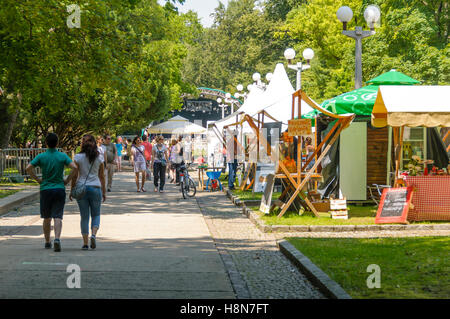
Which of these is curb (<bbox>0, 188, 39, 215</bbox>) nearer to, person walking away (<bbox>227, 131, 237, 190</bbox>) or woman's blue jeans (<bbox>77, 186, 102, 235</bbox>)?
woman's blue jeans (<bbox>77, 186, 102, 235</bbox>)

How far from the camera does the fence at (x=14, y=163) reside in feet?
79.2

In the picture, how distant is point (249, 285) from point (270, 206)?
6.51 m

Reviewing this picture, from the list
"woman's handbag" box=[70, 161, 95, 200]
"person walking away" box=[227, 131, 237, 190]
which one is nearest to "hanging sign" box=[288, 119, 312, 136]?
"woman's handbag" box=[70, 161, 95, 200]

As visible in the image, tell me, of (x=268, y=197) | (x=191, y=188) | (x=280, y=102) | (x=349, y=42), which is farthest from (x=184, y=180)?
(x=349, y=42)

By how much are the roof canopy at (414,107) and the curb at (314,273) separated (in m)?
4.08

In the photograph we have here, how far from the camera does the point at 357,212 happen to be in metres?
15.1

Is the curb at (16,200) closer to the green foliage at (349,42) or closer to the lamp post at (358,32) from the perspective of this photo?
the lamp post at (358,32)

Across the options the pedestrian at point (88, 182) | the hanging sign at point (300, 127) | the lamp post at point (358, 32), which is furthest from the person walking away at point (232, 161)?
the pedestrian at point (88, 182)

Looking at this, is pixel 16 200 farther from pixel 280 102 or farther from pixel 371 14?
pixel 371 14

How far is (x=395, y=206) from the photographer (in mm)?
12820

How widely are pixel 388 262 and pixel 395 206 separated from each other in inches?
185

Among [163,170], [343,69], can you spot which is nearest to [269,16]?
[343,69]

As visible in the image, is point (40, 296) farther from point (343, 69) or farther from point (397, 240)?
point (343, 69)

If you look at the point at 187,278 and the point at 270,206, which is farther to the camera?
the point at 270,206
